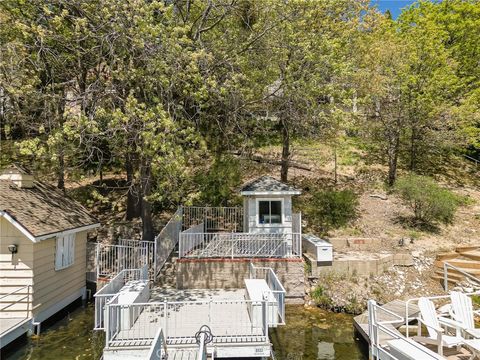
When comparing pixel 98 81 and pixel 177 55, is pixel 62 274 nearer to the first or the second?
pixel 98 81

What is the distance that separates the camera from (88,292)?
14.0 m

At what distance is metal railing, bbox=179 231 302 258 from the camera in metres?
13.8

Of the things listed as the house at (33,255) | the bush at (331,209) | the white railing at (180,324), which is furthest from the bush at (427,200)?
the house at (33,255)

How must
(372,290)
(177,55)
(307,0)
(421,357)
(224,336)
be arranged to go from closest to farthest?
(421,357), (224,336), (177,55), (372,290), (307,0)

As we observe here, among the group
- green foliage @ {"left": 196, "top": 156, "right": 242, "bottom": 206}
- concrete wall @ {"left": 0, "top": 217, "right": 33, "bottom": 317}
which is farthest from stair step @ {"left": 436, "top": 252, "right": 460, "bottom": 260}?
concrete wall @ {"left": 0, "top": 217, "right": 33, "bottom": 317}

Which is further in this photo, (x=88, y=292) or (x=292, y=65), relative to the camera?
(x=292, y=65)

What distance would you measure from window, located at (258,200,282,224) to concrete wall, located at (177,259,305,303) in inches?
85.0

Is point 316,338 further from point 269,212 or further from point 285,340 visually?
point 269,212

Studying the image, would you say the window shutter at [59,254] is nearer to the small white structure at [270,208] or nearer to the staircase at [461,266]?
the small white structure at [270,208]

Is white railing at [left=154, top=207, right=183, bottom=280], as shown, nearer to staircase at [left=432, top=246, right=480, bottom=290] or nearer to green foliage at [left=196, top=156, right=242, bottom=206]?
green foliage at [left=196, top=156, right=242, bottom=206]

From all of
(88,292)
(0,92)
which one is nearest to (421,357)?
(88,292)

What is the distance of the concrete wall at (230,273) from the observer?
43.8ft

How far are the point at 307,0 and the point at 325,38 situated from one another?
1869mm

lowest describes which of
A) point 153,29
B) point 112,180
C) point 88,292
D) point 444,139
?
point 88,292
